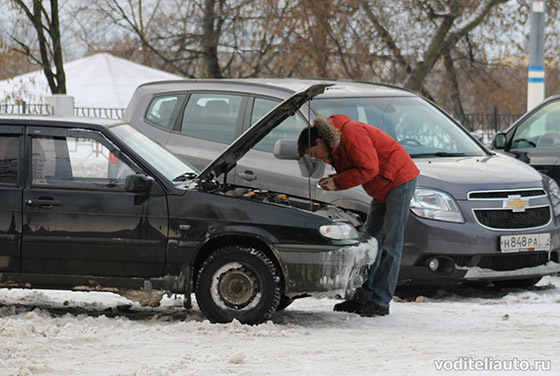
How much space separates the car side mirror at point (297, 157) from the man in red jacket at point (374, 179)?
1.24 feet

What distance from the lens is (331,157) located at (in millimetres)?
6504

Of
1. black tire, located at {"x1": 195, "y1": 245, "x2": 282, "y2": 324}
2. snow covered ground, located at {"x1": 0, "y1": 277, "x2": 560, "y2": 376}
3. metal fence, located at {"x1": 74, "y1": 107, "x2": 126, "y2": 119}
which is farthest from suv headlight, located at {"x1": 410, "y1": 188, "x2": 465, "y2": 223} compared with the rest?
metal fence, located at {"x1": 74, "y1": 107, "x2": 126, "y2": 119}

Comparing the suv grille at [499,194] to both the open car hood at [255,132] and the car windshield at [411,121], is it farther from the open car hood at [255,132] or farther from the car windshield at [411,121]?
the open car hood at [255,132]

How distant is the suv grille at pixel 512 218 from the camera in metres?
7.33

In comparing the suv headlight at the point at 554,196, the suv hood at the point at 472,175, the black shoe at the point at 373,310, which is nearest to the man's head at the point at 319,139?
the black shoe at the point at 373,310

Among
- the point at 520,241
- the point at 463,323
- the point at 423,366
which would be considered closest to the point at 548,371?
the point at 423,366

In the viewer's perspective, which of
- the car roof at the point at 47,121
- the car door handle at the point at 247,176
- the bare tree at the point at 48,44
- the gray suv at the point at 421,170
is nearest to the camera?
the car roof at the point at 47,121

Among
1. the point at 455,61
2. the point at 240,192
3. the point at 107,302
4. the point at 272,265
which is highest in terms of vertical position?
the point at 455,61

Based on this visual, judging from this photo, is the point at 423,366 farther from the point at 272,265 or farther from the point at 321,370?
the point at 272,265

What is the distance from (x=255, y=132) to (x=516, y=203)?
240 centimetres

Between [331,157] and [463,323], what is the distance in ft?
5.04

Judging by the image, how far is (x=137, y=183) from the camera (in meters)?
6.18

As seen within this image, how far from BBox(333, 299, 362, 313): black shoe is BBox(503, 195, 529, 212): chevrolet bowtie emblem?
160cm

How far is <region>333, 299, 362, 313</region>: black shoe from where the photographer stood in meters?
6.84
